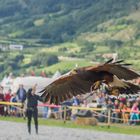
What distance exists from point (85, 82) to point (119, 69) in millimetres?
1330

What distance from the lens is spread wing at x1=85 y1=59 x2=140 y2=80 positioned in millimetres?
12742

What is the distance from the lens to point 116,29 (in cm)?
17188

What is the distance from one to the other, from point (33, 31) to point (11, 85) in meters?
145

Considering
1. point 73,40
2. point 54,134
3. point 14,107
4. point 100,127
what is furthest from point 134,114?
point 73,40

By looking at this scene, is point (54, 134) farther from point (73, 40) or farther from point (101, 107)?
point (73, 40)

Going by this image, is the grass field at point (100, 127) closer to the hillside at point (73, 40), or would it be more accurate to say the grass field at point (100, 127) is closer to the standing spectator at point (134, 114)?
the standing spectator at point (134, 114)

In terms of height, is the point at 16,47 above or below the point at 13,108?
above

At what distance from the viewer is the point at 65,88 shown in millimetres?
14141

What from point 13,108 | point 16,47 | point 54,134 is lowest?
point 54,134

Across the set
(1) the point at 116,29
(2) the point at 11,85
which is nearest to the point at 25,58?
(1) the point at 116,29

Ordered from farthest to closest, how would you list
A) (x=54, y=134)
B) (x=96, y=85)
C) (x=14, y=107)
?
(x=14, y=107), (x=54, y=134), (x=96, y=85)

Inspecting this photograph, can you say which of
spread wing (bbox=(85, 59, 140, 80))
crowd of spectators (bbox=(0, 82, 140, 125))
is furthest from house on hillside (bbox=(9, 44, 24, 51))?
spread wing (bbox=(85, 59, 140, 80))

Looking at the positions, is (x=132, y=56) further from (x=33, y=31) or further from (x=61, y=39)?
(x=33, y=31)

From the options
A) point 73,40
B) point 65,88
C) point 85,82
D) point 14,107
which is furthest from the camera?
point 73,40
